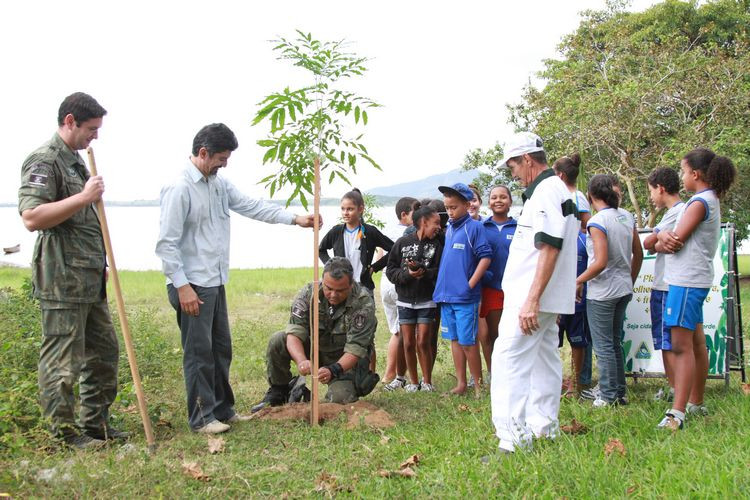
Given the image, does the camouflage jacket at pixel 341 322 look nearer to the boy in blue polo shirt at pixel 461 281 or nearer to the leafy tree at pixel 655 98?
the boy in blue polo shirt at pixel 461 281

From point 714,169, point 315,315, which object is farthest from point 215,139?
point 714,169

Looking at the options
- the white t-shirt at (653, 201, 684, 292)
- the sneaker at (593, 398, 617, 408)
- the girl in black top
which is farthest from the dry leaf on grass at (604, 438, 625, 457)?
the girl in black top

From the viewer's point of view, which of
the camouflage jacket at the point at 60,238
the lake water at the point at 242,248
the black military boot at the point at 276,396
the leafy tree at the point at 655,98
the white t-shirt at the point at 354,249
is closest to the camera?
the camouflage jacket at the point at 60,238

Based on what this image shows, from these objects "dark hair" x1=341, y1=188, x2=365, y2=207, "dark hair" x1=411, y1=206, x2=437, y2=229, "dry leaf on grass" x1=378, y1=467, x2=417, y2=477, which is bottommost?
"dry leaf on grass" x1=378, y1=467, x2=417, y2=477

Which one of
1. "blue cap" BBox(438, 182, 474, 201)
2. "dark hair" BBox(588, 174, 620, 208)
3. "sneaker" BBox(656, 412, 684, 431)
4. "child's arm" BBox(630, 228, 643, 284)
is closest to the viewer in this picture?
"sneaker" BBox(656, 412, 684, 431)

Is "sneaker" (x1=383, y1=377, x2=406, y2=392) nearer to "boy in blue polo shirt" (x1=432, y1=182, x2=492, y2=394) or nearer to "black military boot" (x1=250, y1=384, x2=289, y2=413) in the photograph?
"boy in blue polo shirt" (x1=432, y1=182, x2=492, y2=394)

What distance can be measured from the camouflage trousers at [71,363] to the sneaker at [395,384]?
2815 mm

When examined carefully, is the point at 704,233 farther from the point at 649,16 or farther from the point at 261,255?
the point at 261,255

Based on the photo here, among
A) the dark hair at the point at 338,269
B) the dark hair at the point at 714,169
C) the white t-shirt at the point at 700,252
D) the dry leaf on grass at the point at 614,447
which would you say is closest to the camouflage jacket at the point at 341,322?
the dark hair at the point at 338,269

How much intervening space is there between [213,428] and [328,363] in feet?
4.12

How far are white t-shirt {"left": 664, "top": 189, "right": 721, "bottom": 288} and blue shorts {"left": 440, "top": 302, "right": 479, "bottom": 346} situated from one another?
1750 mm

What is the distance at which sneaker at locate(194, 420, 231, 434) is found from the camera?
500cm

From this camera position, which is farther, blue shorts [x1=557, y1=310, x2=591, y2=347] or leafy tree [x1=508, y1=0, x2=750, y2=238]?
leafy tree [x1=508, y1=0, x2=750, y2=238]

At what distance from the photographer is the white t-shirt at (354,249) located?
22.8 feet
